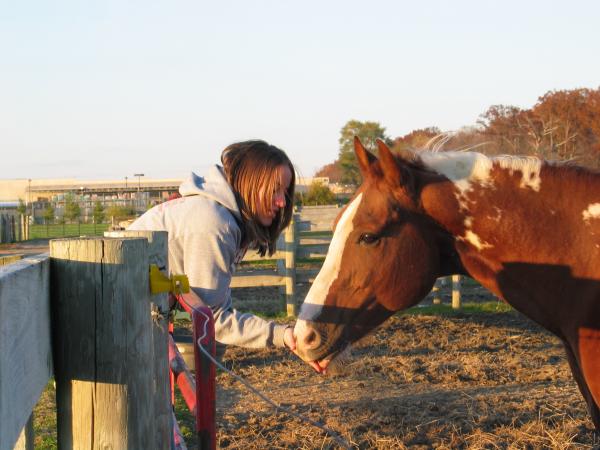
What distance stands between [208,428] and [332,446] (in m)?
2.55

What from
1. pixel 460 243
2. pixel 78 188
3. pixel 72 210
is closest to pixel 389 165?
pixel 460 243

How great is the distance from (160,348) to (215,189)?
3.71ft

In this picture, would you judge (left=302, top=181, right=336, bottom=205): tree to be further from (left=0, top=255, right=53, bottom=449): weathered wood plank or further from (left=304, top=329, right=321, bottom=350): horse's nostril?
(left=0, top=255, right=53, bottom=449): weathered wood plank

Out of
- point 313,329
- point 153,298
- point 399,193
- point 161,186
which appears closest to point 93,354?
point 153,298

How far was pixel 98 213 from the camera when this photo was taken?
140 feet

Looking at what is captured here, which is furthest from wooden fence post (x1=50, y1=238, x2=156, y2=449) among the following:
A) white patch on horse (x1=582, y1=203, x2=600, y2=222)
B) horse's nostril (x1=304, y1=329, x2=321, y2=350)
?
white patch on horse (x1=582, y1=203, x2=600, y2=222)

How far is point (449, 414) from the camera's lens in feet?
15.9

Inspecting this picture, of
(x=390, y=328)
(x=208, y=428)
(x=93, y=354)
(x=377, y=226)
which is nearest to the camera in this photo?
(x=93, y=354)

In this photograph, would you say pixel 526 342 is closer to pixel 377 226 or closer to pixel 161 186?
pixel 377 226

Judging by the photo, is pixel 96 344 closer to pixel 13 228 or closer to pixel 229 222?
pixel 229 222

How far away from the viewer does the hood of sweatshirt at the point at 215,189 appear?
292 cm

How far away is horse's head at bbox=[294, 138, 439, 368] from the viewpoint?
9.07 ft

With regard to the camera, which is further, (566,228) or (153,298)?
(566,228)

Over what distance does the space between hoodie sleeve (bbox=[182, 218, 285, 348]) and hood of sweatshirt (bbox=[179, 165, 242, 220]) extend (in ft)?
0.70
